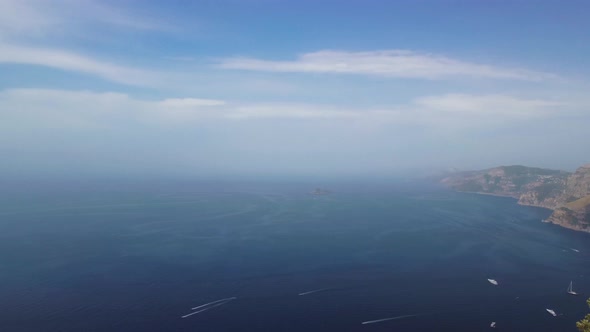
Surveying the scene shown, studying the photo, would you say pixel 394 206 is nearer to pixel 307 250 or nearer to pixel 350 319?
pixel 307 250

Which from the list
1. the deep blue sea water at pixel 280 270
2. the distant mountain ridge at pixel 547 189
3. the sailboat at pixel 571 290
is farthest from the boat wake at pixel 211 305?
the distant mountain ridge at pixel 547 189

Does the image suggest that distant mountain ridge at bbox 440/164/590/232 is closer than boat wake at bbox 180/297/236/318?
No

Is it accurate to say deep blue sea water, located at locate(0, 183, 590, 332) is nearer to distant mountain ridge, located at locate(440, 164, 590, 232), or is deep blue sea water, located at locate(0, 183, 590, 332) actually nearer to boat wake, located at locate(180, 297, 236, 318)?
boat wake, located at locate(180, 297, 236, 318)

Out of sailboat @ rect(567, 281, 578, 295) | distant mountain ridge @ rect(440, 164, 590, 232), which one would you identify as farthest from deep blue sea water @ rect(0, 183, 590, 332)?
distant mountain ridge @ rect(440, 164, 590, 232)

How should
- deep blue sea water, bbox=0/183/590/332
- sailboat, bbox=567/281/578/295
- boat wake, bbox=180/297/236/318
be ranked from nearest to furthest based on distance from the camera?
deep blue sea water, bbox=0/183/590/332, boat wake, bbox=180/297/236/318, sailboat, bbox=567/281/578/295

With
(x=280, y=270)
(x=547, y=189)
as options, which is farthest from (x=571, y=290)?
(x=547, y=189)

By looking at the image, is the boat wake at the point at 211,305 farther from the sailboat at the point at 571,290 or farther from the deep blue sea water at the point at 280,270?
the sailboat at the point at 571,290
